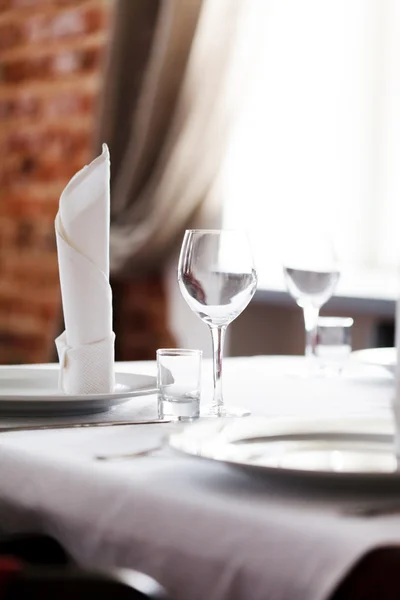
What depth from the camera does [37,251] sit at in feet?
12.5

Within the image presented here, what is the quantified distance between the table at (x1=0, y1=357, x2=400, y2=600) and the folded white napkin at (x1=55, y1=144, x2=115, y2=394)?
13 centimetres

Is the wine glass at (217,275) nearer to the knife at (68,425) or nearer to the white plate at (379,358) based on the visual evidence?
the knife at (68,425)

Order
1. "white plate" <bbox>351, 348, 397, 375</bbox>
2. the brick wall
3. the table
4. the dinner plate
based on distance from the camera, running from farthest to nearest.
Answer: the brick wall, "white plate" <bbox>351, 348, 397, 375</bbox>, the dinner plate, the table

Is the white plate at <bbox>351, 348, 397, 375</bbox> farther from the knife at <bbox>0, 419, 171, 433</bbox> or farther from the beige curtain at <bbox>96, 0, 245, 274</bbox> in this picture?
the beige curtain at <bbox>96, 0, 245, 274</bbox>

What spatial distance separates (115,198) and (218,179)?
0.38m

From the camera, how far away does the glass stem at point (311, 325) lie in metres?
1.60

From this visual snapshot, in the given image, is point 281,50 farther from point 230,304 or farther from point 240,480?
point 240,480

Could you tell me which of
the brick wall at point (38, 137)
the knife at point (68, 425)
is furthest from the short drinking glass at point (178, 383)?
the brick wall at point (38, 137)

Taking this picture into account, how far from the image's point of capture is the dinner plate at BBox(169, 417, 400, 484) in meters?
0.89

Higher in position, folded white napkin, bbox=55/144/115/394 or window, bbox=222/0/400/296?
window, bbox=222/0/400/296

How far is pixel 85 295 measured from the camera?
3.94ft

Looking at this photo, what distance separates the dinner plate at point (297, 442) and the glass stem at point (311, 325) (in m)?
0.60

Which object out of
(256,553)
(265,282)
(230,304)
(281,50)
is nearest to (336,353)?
(230,304)

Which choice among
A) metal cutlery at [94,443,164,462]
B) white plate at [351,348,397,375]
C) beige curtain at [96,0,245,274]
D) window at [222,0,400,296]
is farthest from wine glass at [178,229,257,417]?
beige curtain at [96,0,245,274]
